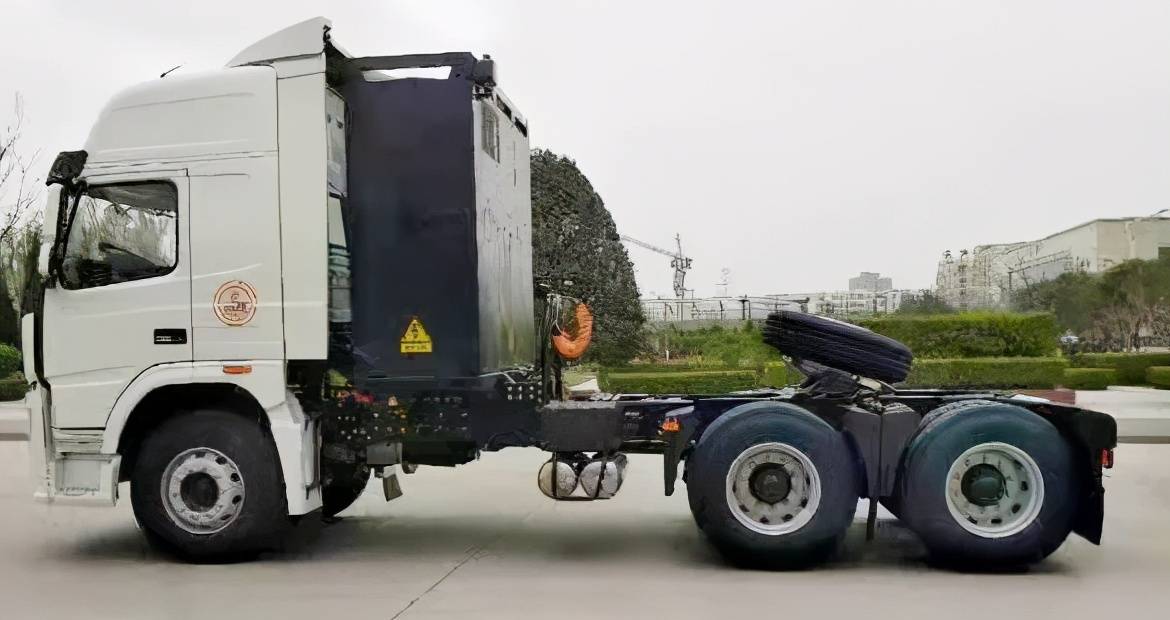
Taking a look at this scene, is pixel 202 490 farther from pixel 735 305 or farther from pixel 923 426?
pixel 735 305

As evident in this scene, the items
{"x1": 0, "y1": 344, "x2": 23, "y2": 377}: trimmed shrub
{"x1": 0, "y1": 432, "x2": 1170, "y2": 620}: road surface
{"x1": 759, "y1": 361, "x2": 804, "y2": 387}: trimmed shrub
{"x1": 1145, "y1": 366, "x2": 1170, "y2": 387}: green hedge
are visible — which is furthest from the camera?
{"x1": 1145, "y1": 366, "x2": 1170, "y2": 387}: green hedge

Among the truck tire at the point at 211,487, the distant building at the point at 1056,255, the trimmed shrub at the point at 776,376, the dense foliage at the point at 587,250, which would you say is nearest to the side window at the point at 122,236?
the truck tire at the point at 211,487

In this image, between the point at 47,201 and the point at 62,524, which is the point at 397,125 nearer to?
the point at 47,201

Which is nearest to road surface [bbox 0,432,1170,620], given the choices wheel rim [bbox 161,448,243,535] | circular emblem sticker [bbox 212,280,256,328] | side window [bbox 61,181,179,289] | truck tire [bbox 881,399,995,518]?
wheel rim [bbox 161,448,243,535]

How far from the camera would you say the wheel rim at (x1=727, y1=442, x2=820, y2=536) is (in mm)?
6973

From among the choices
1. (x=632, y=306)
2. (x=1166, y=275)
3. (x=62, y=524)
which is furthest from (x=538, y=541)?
(x=1166, y=275)

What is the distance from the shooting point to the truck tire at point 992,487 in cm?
691

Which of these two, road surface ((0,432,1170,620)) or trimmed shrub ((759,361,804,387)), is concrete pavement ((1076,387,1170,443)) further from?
road surface ((0,432,1170,620))

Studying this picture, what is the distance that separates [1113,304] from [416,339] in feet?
144

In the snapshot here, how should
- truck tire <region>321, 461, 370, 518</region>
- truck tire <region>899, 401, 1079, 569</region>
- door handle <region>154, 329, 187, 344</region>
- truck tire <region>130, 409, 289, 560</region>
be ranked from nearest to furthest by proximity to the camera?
1. truck tire <region>899, 401, 1079, 569</region>
2. truck tire <region>130, 409, 289, 560</region>
3. door handle <region>154, 329, 187, 344</region>
4. truck tire <region>321, 461, 370, 518</region>

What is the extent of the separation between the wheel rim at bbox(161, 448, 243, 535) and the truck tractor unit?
2 centimetres

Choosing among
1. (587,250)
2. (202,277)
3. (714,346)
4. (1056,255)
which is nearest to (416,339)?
(202,277)

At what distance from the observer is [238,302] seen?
7359mm

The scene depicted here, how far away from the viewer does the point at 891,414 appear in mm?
7160
